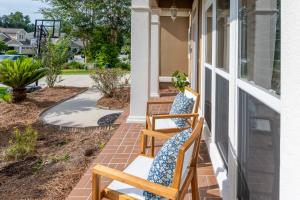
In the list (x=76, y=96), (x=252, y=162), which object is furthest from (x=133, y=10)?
(x=76, y=96)

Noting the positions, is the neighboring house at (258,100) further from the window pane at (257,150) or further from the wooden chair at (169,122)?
the wooden chair at (169,122)

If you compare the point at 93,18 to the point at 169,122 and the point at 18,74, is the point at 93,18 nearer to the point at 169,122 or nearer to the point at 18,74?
the point at 18,74

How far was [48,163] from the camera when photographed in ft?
14.5

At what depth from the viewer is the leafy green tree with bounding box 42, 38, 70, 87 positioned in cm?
1182

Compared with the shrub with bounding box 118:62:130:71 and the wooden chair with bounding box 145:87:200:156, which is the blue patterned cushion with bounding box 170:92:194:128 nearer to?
the wooden chair with bounding box 145:87:200:156

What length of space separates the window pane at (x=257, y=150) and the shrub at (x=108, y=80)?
7111 mm

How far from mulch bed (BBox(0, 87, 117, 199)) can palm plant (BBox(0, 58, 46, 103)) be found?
5.44 ft

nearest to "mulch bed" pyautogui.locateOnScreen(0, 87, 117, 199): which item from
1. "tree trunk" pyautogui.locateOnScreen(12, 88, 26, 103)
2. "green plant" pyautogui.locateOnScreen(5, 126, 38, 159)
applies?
"green plant" pyautogui.locateOnScreen(5, 126, 38, 159)

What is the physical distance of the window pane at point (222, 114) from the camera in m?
2.97

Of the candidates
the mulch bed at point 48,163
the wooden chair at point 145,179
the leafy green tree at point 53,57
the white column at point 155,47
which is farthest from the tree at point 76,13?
the wooden chair at point 145,179

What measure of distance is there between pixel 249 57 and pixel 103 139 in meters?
3.68

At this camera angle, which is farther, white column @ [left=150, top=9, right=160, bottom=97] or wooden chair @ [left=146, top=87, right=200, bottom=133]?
white column @ [left=150, top=9, right=160, bottom=97]
